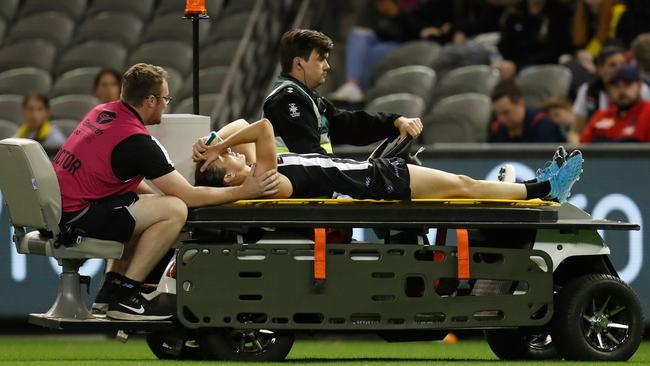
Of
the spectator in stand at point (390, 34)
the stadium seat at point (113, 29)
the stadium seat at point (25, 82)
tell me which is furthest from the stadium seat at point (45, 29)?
the spectator in stand at point (390, 34)

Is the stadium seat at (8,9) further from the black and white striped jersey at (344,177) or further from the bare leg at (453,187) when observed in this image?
the bare leg at (453,187)

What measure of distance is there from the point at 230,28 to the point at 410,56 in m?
1.77

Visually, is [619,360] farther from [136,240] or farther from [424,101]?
[424,101]

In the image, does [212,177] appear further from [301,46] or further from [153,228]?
[301,46]

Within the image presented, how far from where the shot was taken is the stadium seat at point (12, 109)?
16.6 metres

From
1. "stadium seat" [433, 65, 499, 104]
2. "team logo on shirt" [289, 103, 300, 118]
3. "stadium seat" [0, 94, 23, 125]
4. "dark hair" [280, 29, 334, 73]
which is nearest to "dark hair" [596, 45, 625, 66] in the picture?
"stadium seat" [433, 65, 499, 104]

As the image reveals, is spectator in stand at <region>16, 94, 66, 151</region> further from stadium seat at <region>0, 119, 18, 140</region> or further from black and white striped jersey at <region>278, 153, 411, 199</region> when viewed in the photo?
black and white striped jersey at <region>278, 153, 411, 199</region>

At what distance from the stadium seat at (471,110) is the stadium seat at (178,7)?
9.69 ft

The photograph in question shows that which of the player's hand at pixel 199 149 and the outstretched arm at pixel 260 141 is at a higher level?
the outstretched arm at pixel 260 141

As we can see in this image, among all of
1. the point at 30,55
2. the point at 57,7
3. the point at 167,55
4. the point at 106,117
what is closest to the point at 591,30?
the point at 167,55

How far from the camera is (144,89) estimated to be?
9383 millimetres

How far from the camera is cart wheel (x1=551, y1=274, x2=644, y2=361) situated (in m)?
9.62

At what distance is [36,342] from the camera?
1254cm

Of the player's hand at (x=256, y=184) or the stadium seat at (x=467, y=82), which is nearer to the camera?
the player's hand at (x=256, y=184)
